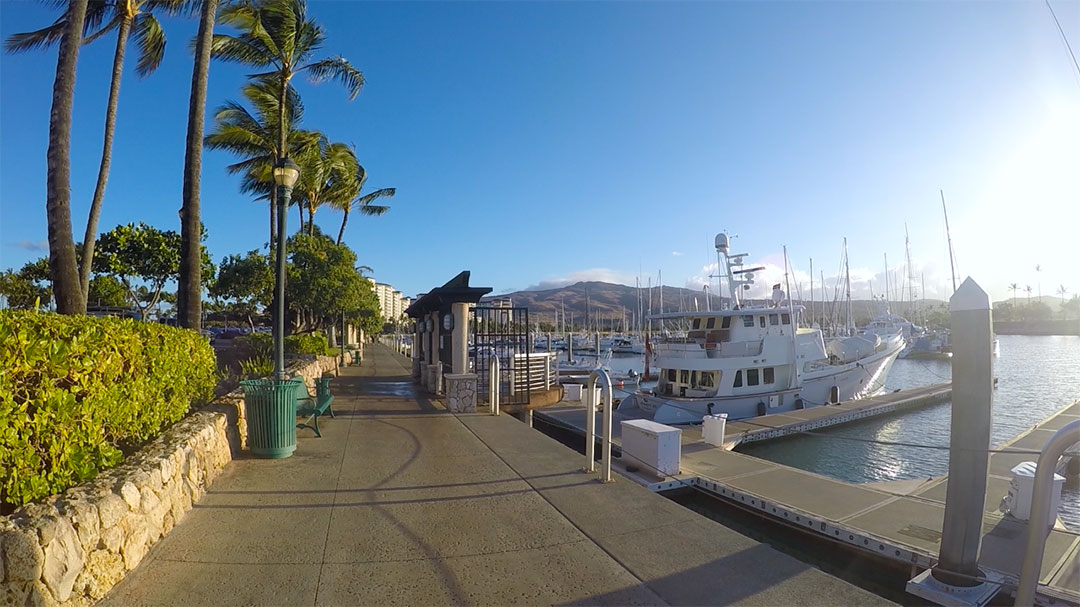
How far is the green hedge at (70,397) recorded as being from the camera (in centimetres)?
287

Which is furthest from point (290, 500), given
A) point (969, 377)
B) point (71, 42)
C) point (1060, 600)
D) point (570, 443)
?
point (570, 443)

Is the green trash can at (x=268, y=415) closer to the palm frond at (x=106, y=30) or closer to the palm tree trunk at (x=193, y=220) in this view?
the palm tree trunk at (x=193, y=220)

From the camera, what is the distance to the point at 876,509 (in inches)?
302

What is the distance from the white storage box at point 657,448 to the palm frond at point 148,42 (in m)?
16.7

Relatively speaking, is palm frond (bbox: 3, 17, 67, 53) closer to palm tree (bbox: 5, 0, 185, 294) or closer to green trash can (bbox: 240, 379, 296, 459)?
palm tree (bbox: 5, 0, 185, 294)

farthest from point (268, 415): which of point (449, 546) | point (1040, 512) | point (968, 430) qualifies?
point (968, 430)

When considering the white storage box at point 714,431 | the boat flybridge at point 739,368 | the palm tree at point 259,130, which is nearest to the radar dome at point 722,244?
the boat flybridge at point 739,368

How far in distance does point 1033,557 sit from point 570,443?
12.4 metres

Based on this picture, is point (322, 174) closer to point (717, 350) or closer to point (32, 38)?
point (32, 38)

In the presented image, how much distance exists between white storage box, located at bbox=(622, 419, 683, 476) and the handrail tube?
19.9 ft

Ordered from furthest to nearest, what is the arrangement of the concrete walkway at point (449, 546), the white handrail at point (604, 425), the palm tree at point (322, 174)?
the palm tree at point (322, 174), the white handrail at point (604, 425), the concrete walkway at point (449, 546)

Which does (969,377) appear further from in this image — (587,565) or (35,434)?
(35,434)

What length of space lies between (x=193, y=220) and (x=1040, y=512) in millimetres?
11034

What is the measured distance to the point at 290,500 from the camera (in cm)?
484
